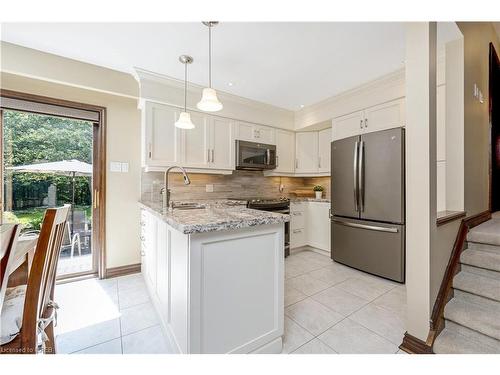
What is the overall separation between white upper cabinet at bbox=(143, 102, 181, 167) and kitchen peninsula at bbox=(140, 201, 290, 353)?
148 centimetres

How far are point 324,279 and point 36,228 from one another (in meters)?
3.35

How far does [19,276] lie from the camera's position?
1346 millimetres

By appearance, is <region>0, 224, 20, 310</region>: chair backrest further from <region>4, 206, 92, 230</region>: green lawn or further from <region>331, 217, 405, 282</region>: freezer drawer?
<region>331, 217, 405, 282</region>: freezer drawer

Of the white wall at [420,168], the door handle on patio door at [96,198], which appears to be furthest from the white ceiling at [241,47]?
the door handle on patio door at [96,198]

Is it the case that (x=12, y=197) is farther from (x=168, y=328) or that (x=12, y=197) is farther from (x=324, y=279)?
(x=324, y=279)

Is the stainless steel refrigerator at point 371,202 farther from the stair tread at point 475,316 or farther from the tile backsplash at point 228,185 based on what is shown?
the tile backsplash at point 228,185

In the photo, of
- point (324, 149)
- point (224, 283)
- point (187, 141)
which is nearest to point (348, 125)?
point (324, 149)

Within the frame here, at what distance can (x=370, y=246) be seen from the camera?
2689 mm

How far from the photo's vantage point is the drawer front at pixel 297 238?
3.61 m

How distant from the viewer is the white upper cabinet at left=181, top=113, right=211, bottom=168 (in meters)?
2.97

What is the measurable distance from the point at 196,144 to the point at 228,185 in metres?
0.93

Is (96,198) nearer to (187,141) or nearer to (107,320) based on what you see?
(187,141)

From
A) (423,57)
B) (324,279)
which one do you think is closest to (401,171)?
(423,57)

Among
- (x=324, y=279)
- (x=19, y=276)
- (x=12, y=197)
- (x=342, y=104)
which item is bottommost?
(x=324, y=279)
